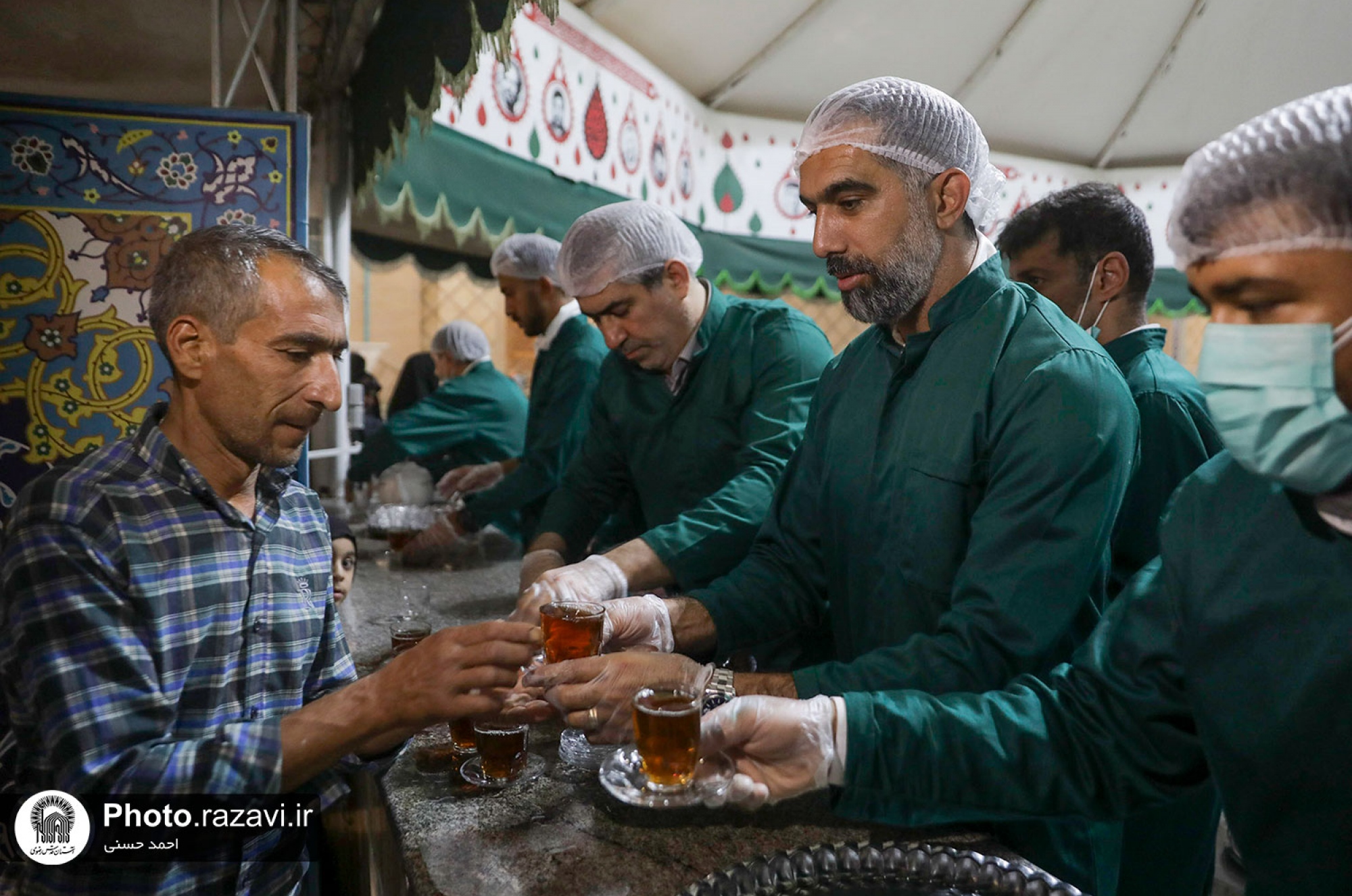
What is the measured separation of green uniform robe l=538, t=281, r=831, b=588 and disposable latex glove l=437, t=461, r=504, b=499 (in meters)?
1.33

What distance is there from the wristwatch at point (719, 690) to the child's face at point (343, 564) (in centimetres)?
161

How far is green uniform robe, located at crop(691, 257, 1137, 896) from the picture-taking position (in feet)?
4.84

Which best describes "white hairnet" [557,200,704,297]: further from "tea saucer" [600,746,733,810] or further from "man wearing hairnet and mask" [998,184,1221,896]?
"tea saucer" [600,746,733,810]

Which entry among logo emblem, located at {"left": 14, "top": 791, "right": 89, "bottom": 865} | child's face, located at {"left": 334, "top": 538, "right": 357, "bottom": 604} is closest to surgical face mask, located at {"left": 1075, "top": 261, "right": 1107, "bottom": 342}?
child's face, located at {"left": 334, "top": 538, "right": 357, "bottom": 604}

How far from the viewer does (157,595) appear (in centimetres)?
142

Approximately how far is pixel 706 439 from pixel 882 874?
1.80m

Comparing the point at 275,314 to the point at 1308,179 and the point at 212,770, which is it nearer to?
the point at 212,770

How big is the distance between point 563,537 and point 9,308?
2062mm

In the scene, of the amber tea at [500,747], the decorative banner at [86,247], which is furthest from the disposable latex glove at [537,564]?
the decorative banner at [86,247]

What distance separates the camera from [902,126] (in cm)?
177

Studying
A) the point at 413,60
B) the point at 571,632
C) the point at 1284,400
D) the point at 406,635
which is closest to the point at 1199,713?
the point at 1284,400

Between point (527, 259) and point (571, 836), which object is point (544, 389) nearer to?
point (527, 259)

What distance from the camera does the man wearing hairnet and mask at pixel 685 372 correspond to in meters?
2.67

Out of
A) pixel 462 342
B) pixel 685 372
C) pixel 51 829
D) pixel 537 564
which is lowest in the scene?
pixel 51 829
